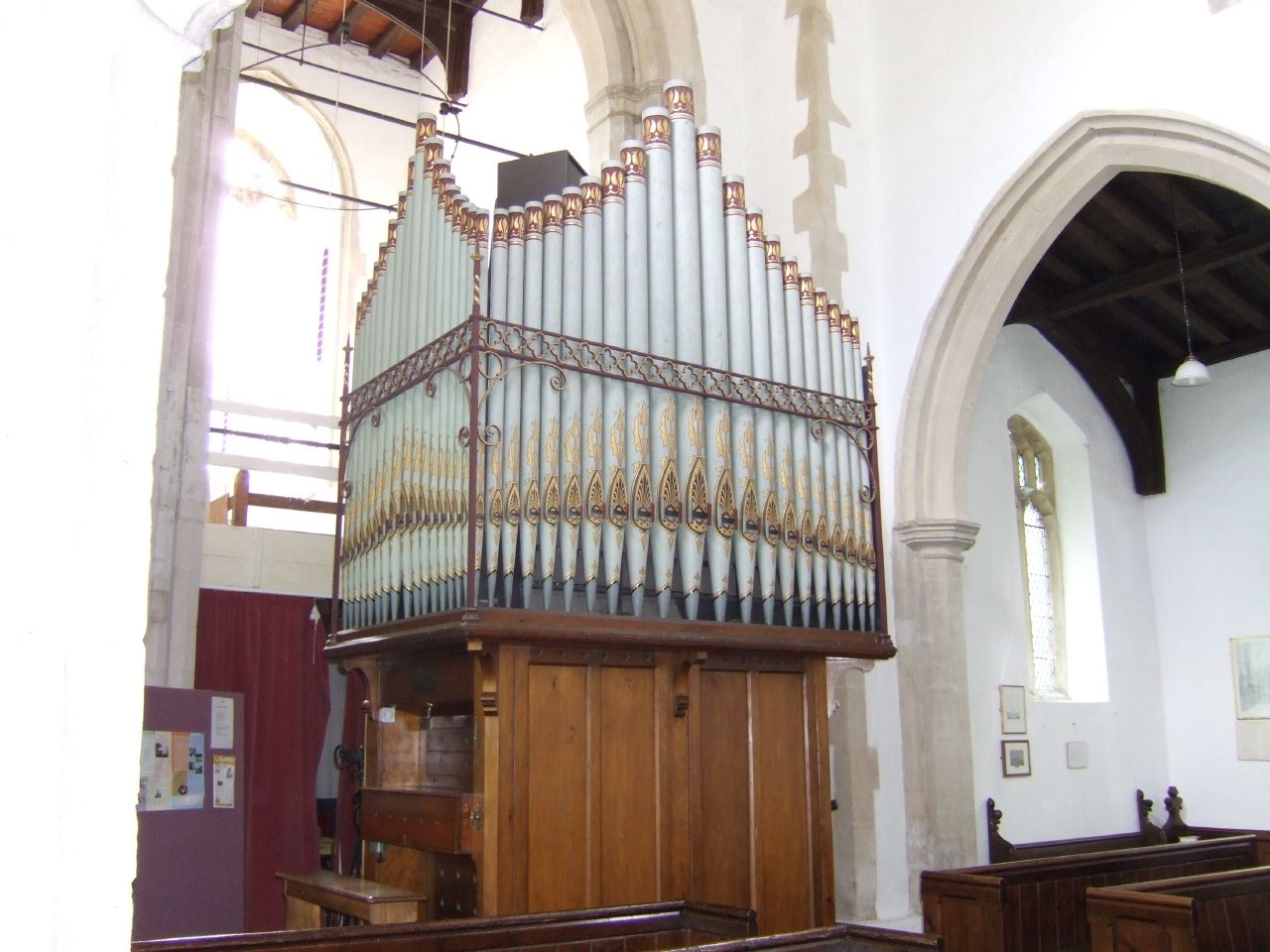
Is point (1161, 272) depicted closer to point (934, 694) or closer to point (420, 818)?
point (934, 694)

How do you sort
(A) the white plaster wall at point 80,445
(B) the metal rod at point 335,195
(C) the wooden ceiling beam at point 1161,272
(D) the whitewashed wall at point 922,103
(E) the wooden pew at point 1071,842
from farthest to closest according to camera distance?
(B) the metal rod at point 335,195
(C) the wooden ceiling beam at point 1161,272
(E) the wooden pew at point 1071,842
(D) the whitewashed wall at point 922,103
(A) the white plaster wall at point 80,445

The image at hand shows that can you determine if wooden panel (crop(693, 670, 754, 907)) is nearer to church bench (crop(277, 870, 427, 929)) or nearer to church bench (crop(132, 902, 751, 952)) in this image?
church bench (crop(132, 902, 751, 952))

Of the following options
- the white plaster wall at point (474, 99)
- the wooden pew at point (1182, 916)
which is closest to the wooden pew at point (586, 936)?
the wooden pew at point (1182, 916)

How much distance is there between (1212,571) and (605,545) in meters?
8.06

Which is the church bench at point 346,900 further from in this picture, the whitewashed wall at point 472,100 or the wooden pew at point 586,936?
the whitewashed wall at point 472,100

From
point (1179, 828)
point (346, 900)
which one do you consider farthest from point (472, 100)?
point (346, 900)

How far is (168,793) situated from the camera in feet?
19.5

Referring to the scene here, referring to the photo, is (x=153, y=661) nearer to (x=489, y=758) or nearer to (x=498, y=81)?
(x=489, y=758)

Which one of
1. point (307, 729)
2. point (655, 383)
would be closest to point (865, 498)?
point (655, 383)

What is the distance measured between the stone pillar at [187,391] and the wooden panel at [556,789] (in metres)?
2.66

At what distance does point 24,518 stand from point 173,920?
4.89 metres

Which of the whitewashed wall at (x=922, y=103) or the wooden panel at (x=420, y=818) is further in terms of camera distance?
the whitewashed wall at (x=922, y=103)

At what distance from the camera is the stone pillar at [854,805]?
7035 mm

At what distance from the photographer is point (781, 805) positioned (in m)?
5.57
